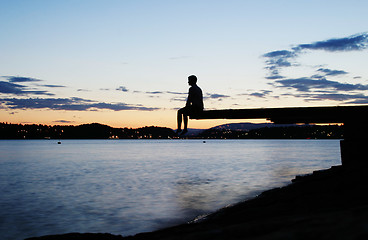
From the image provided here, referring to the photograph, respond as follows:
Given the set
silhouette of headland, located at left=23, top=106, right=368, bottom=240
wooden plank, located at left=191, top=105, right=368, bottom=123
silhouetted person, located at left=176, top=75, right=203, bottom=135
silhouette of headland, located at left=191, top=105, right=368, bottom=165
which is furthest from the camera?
silhouetted person, located at left=176, top=75, right=203, bottom=135

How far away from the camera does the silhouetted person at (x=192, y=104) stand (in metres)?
12.8

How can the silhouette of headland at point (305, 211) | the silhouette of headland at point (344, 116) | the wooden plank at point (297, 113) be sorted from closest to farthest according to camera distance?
the silhouette of headland at point (305, 211)
the silhouette of headland at point (344, 116)
the wooden plank at point (297, 113)

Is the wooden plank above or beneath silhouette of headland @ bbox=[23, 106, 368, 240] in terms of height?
above

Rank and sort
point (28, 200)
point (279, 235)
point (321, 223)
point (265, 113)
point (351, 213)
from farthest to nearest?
point (28, 200)
point (265, 113)
point (351, 213)
point (321, 223)
point (279, 235)

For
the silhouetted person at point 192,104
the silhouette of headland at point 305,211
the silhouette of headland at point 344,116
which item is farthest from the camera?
the silhouetted person at point 192,104

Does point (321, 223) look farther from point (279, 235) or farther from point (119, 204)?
point (119, 204)

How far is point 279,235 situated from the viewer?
3.32 metres

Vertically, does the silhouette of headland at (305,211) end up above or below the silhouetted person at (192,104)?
below

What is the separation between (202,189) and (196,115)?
31.8 feet

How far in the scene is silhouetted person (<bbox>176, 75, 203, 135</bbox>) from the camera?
12.8 metres

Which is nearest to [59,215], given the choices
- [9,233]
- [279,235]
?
[9,233]

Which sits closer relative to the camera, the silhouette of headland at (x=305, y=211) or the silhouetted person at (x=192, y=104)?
the silhouette of headland at (x=305, y=211)

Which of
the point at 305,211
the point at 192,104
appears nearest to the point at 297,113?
the point at 192,104

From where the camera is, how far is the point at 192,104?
13.1m
